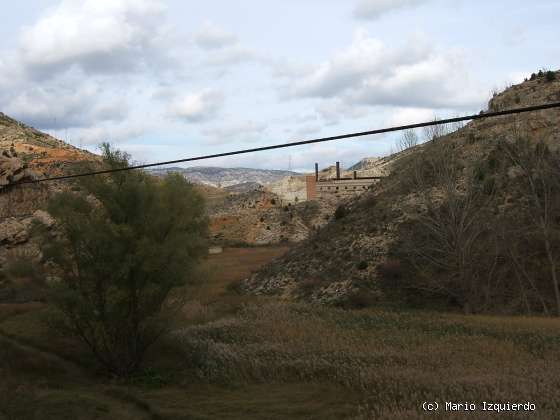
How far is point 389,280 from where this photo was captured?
1369 inches

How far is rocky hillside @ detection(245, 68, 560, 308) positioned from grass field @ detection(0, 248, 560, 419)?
8125 mm

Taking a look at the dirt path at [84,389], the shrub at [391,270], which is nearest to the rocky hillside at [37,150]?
the shrub at [391,270]

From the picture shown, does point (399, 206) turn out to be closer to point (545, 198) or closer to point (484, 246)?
point (484, 246)

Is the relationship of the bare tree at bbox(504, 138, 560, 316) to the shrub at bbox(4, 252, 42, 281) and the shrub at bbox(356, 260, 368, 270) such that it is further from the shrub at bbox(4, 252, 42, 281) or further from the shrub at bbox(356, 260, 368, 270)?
the shrub at bbox(4, 252, 42, 281)

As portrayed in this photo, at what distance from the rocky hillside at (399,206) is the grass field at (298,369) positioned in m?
8.12

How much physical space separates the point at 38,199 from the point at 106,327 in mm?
26484

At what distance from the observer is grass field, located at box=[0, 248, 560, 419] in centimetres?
1387

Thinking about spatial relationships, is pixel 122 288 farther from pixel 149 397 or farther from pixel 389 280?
pixel 389 280

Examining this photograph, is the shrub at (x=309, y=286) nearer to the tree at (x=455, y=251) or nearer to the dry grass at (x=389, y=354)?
the tree at (x=455, y=251)

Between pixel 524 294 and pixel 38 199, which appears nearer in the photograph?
pixel 524 294

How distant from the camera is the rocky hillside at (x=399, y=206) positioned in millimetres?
33906

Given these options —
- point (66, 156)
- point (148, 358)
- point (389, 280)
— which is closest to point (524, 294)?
point (389, 280)

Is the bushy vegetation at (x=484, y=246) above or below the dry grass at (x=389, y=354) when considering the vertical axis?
above

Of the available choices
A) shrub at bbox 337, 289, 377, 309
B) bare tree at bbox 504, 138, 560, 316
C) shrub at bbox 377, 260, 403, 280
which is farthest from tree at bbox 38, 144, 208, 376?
bare tree at bbox 504, 138, 560, 316
